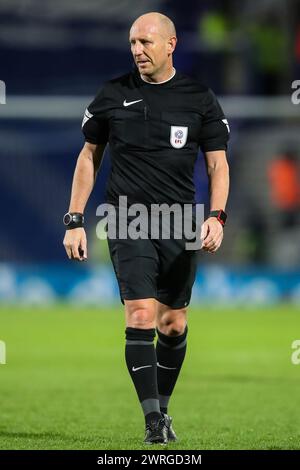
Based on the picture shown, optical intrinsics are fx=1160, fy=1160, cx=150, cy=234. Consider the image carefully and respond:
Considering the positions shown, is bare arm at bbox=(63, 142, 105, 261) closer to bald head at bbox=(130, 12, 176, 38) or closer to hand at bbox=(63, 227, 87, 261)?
hand at bbox=(63, 227, 87, 261)

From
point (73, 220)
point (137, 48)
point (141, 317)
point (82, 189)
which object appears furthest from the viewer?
point (82, 189)

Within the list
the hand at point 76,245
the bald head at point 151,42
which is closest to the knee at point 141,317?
the hand at point 76,245

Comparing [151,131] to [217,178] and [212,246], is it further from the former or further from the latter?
[212,246]

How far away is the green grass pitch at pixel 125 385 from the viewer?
22.4ft

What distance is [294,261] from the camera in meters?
Result: 21.2

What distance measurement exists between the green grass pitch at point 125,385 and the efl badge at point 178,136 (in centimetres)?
168

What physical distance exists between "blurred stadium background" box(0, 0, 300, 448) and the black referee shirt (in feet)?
15.0

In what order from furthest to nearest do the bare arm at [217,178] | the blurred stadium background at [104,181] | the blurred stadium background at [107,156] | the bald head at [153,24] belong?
the blurred stadium background at [107,156] → the blurred stadium background at [104,181] → the bare arm at [217,178] → the bald head at [153,24]

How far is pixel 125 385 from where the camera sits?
10.2m

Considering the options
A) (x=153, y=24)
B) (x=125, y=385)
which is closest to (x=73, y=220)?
(x=153, y=24)

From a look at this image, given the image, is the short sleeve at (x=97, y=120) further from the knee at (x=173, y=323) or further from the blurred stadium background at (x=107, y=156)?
the blurred stadium background at (x=107, y=156)

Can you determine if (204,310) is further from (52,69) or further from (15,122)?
(52,69)

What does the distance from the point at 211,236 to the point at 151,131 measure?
28.1 inches

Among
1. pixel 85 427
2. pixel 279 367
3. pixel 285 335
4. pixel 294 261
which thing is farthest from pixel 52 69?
pixel 85 427
